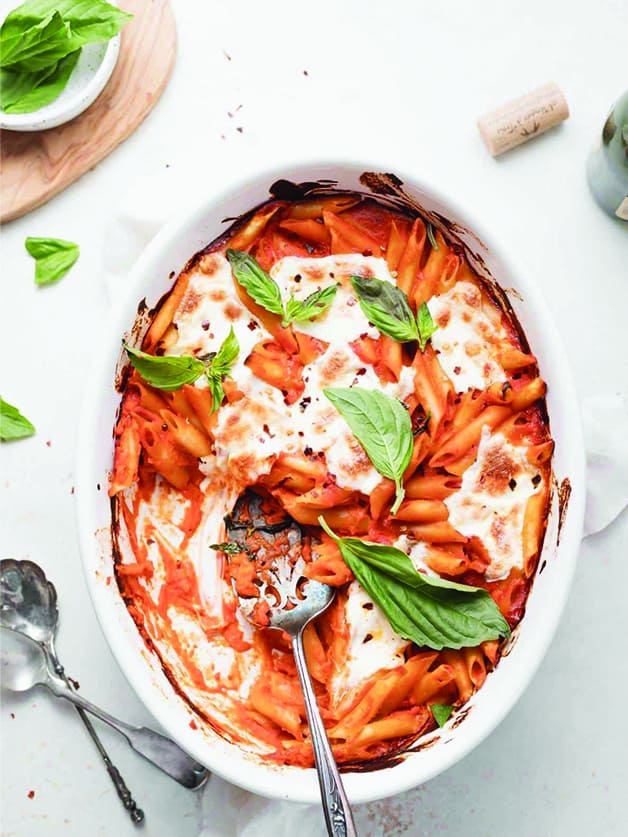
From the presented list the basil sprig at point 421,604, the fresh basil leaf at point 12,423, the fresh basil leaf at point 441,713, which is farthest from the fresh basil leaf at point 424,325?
the fresh basil leaf at point 12,423

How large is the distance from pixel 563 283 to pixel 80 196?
4.10 ft

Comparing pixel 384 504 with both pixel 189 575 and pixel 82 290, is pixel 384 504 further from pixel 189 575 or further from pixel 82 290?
pixel 82 290

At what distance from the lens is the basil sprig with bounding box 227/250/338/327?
2.16m

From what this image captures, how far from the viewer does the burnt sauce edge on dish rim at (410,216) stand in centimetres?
216

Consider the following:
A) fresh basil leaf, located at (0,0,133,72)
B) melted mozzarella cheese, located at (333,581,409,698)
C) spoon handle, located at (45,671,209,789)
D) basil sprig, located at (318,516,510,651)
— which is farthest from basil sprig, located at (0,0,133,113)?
spoon handle, located at (45,671,209,789)

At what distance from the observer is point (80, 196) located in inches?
99.7

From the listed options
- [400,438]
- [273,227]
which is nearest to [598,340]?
[400,438]

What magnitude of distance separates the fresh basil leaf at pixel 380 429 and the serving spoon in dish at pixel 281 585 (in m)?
0.31

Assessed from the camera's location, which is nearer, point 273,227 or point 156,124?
point 273,227

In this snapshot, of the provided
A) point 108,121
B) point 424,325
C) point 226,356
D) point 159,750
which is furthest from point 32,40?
point 159,750

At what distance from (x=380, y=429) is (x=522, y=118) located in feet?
3.02

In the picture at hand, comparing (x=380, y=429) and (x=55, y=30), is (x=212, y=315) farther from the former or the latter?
(x=55, y=30)

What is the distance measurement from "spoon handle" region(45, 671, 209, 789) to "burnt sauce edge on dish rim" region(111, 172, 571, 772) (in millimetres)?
272

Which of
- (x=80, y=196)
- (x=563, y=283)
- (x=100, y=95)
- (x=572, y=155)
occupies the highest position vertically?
(x=100, y=95)
